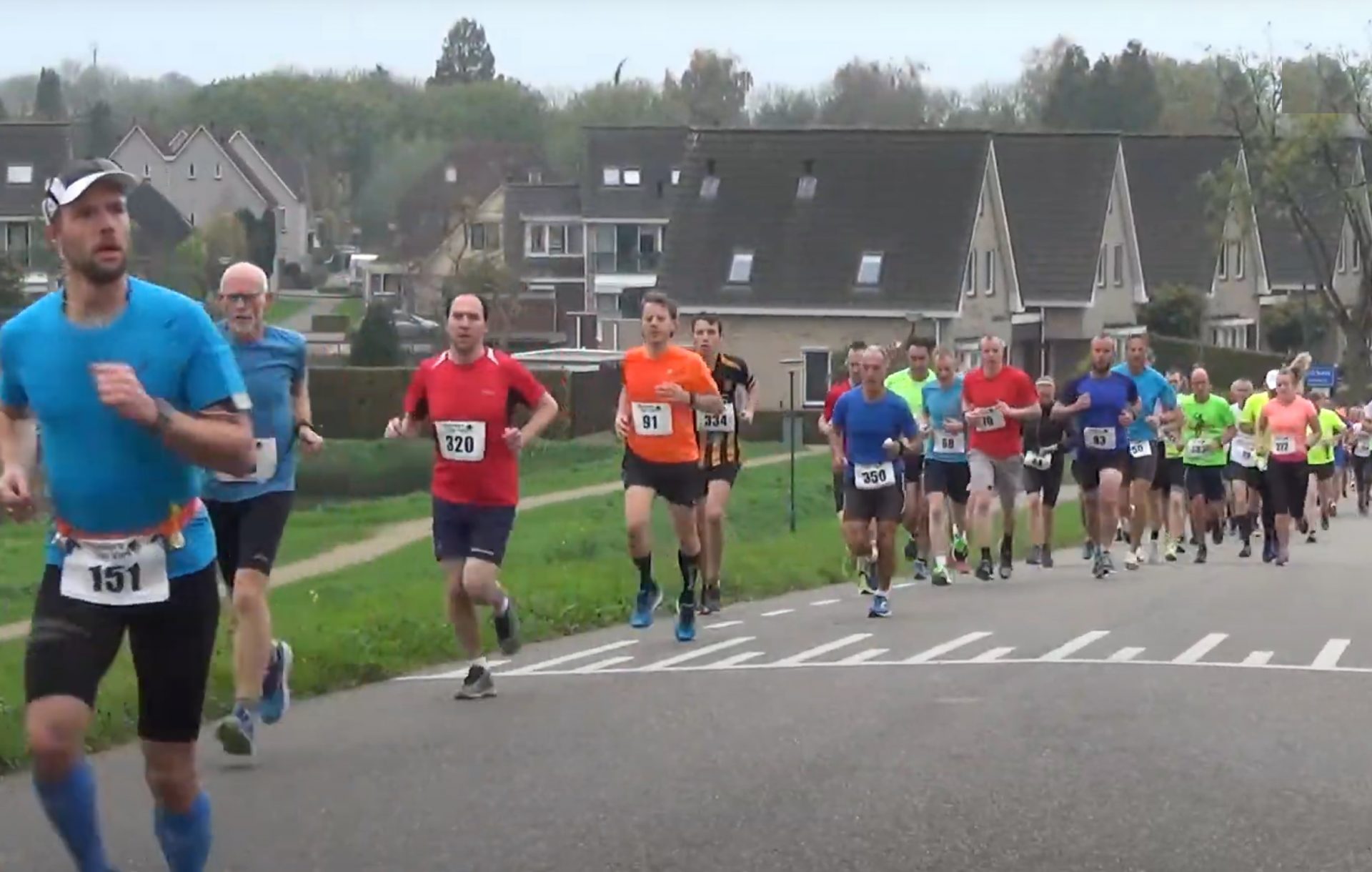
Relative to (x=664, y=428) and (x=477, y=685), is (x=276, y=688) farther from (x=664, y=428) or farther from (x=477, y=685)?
(x=664, y=428)

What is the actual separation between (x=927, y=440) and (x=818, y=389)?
42922 millimetres

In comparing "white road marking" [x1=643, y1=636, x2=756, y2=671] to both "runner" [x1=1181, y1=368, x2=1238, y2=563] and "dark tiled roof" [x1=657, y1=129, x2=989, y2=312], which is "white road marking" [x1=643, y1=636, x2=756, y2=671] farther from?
"dark tiled roof" [x1=657, y1=129, x2=989, y2=312]

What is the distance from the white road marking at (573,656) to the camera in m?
14.3

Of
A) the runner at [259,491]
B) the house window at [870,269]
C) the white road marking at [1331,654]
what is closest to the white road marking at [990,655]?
the white road marking at [1331,654]

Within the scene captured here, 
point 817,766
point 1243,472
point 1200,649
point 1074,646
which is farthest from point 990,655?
point 1243,472

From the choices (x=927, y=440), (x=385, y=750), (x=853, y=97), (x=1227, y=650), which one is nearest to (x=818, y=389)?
(x=927, y=440)

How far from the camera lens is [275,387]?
1131cm

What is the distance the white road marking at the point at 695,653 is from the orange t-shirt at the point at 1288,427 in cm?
1071

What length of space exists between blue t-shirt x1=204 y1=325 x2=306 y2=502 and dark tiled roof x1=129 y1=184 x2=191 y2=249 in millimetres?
79177

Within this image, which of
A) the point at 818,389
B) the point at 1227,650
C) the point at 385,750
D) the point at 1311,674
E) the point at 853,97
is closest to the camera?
the point at 385,750

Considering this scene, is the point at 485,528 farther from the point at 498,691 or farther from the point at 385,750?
the point at 385,750

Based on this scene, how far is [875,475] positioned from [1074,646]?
2701 millimetres

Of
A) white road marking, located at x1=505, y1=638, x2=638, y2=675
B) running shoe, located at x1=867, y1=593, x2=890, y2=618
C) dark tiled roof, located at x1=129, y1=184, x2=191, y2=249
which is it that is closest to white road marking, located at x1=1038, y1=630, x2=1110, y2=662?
running shoe, located at x1=867, y1=593, x2=890, y2=618

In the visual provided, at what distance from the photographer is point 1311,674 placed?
14023 millimetres
